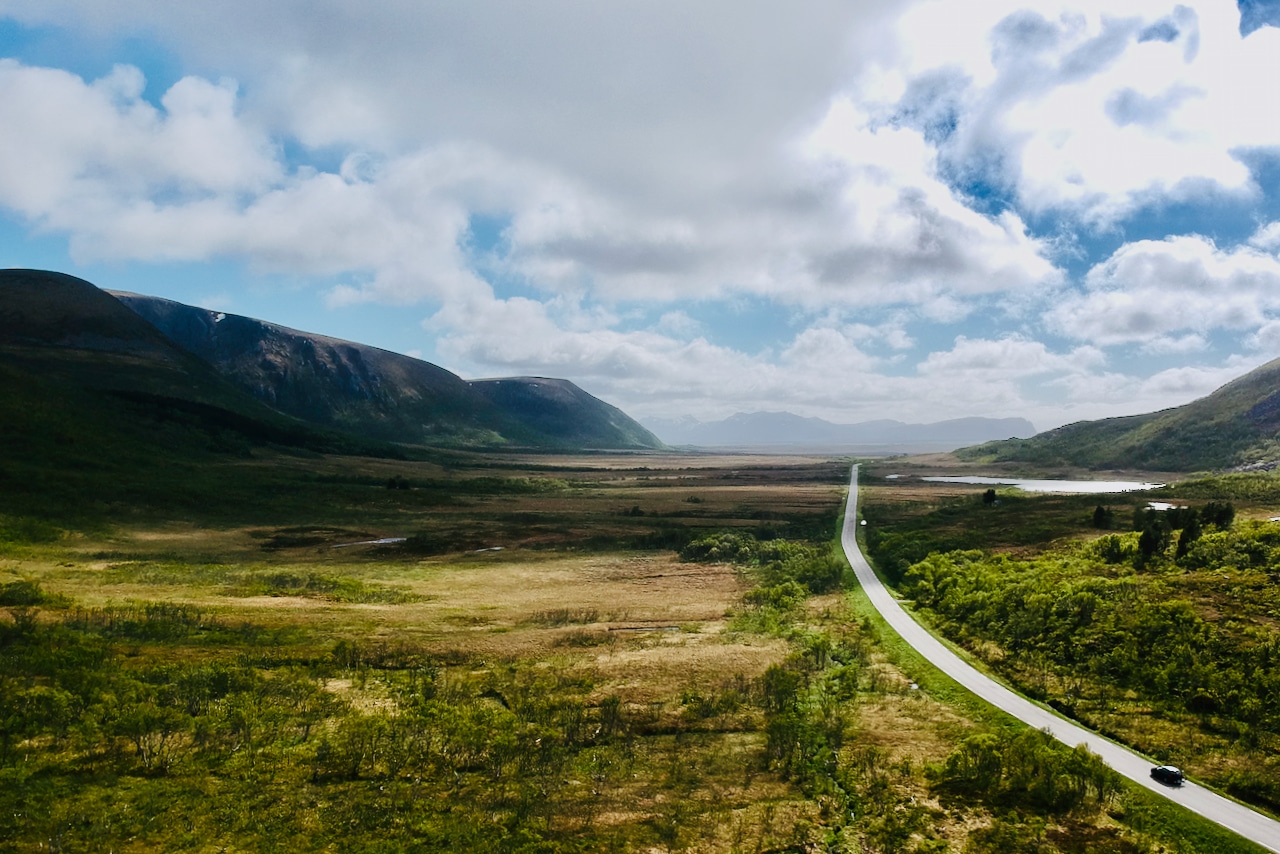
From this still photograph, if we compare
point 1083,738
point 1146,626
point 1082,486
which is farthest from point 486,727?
point 1082,486

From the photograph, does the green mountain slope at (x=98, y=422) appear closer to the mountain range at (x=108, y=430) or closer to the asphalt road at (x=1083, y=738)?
the mountain range at (x=108, y=430)

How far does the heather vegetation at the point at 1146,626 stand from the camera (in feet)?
89.0

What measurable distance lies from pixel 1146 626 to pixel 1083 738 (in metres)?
12.6

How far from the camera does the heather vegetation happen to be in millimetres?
27141

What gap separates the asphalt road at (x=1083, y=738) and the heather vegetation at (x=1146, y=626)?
1.15 meters

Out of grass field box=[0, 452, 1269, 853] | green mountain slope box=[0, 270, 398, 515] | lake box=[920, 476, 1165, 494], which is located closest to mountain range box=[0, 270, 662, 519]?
green mountain slope box=[0, 270, 398, 515]

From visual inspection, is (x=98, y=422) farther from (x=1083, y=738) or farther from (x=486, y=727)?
(x=1083, y=738)

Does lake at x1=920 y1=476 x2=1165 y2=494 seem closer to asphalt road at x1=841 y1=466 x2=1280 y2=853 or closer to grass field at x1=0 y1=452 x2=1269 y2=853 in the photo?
grass field at x1=0 y1=452 x2=1269 y2=853

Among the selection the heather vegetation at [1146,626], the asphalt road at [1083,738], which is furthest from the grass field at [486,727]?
the heather vegetation at [1146,626]

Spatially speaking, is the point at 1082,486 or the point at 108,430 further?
the point at 1082,486

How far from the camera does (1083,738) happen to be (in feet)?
91.4

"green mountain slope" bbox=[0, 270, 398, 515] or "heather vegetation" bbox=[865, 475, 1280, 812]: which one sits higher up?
"green mountain slope" bbox=[0, 270, 398, 515]

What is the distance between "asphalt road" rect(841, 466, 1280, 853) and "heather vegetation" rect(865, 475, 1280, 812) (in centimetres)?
115

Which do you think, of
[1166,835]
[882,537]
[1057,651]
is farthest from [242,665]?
[882,537]
